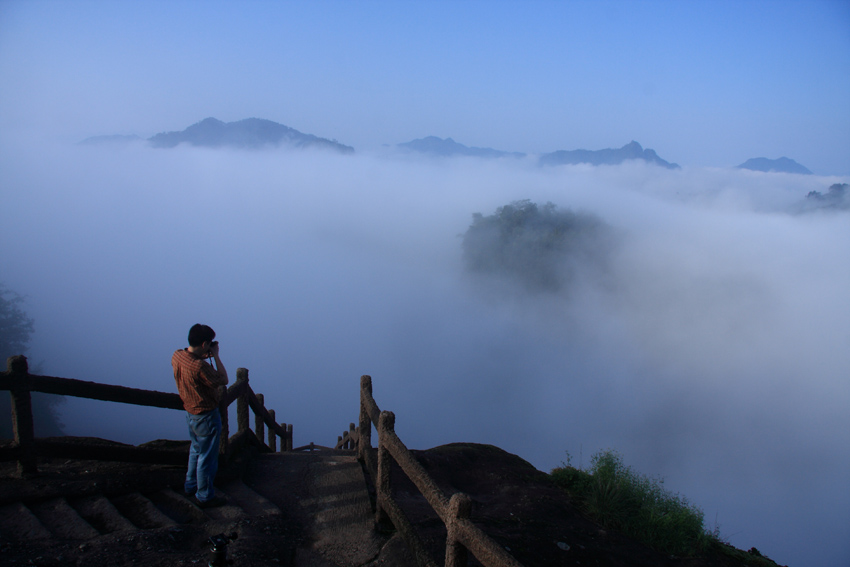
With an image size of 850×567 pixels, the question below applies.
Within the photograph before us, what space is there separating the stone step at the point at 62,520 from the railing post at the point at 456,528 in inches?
124

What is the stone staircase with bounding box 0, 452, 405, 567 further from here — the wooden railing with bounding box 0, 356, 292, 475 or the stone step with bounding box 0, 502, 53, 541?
the wooden railing with bounding box 0, 356, 292, 475

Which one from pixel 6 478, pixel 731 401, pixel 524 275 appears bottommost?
pixel 731 401

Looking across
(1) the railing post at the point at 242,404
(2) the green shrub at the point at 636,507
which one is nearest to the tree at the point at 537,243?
(2) the green shrub at the point at 636,507

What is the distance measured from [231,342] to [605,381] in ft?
426

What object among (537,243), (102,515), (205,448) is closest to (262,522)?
(205,448)

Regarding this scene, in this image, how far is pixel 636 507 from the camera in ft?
24.5

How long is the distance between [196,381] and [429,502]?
264cm

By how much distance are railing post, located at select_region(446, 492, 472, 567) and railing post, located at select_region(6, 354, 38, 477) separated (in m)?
4.39

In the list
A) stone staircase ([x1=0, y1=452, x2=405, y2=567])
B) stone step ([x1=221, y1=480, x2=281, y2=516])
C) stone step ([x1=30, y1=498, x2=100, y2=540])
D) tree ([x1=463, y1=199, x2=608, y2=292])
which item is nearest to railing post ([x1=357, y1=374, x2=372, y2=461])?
stone staircase ([x1=0, y1=452, x2=405, y2=567])

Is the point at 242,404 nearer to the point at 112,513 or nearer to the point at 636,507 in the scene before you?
the point at 112,513

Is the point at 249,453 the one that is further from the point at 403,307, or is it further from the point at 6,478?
the point at 403,307

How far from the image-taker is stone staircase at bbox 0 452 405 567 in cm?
372

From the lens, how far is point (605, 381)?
325ft

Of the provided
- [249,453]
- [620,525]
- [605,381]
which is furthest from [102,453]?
[605,381]
